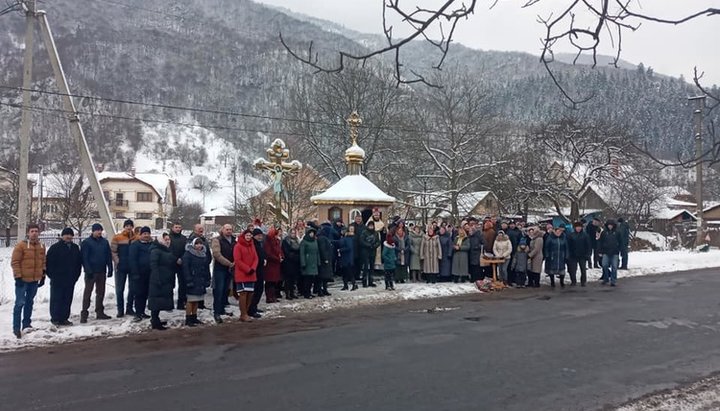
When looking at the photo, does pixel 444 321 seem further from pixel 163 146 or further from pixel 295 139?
pixel 163 146

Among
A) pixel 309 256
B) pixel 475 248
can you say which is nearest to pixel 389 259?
pixel 309 256

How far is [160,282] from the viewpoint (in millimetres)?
10016

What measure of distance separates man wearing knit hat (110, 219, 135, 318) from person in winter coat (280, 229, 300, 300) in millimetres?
3366

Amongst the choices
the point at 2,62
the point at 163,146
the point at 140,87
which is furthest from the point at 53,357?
the point at 140,87

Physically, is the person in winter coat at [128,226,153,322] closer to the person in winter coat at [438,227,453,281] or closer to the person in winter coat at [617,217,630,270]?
the person in winter coat at [438,227,453,281]

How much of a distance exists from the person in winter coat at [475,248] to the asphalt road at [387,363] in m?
4.30

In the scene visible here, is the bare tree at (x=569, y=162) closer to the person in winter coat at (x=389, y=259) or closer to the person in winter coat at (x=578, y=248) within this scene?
the person in winter coat at (x=578, y=248)

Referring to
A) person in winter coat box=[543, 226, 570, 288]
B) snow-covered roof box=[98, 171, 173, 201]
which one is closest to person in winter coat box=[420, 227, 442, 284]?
person in winter coat box=[543, 226, 570, 288]

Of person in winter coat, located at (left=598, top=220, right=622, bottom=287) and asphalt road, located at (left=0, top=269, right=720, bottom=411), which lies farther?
person in winter coat, located at (left=598, top=220, right=622, bottom=287)

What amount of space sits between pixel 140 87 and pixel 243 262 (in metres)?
151

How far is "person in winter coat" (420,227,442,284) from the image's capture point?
15.6 meters

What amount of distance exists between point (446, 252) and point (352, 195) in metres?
3.30

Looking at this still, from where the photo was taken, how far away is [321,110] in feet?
108

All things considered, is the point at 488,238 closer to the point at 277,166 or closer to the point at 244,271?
the point at 277,166
